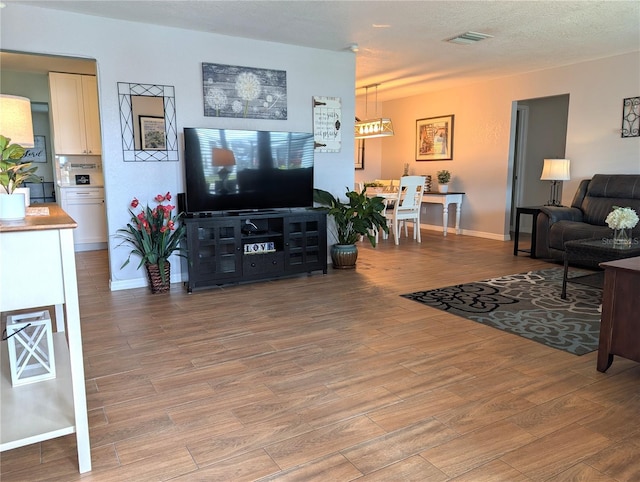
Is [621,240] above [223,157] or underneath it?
underneath

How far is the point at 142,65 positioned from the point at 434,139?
17.4ft

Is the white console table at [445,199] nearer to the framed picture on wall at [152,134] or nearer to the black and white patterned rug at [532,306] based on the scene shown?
the black and white patterned rug at [532,306]

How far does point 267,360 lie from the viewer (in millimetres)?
2684

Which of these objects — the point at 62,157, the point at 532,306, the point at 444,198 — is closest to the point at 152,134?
the point at 62,157

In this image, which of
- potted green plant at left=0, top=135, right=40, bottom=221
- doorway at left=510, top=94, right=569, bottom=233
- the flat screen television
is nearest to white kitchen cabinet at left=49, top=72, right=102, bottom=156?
the flat screen television

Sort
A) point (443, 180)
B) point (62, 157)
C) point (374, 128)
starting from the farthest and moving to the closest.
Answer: point (443, 180) → point (374, 128) → point (62, 157)

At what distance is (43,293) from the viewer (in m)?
1.57

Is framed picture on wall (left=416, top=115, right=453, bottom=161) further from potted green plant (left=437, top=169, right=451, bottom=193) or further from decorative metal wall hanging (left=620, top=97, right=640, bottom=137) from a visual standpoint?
decorative metal wall hanging (left=620, top=97, right=640, bottom=137)

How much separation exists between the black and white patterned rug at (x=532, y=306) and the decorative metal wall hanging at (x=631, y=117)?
6.93 feet

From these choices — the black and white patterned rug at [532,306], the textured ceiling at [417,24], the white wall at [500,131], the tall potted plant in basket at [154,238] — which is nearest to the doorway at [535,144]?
Result: the white wall at [500,131]

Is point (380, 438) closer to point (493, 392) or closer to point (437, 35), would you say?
point (493, 392)

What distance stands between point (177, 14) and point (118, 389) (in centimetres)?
312

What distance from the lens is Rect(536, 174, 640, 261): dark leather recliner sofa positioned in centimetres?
498

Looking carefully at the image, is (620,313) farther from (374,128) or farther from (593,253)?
(374,128)
